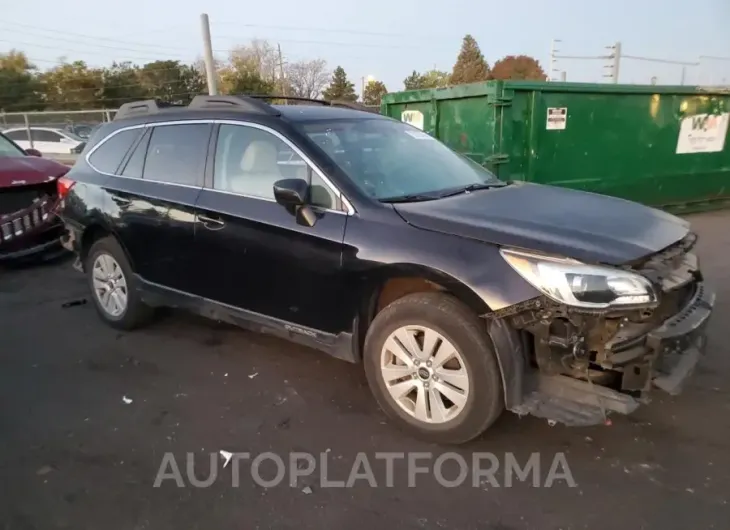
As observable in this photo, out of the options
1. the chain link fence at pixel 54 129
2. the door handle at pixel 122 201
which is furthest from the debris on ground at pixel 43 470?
the chain link fence at pixel 54 129

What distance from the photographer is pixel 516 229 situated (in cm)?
295

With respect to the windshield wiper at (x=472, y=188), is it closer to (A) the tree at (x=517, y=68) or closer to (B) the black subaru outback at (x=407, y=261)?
(B) the black subaru outback at (x=407, y=261)

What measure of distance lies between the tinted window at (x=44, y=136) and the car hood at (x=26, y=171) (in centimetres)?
1286

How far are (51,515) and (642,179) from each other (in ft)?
29.3

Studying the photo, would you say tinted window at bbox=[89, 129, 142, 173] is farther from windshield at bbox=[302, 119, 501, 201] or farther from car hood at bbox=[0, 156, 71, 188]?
car hood at bbox=[0, 156, 71, 188]

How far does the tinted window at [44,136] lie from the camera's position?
18938 millimetres

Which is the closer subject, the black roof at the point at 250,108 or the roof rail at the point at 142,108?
the black roof at the point at 250,108

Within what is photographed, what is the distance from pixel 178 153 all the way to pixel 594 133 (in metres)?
6.43

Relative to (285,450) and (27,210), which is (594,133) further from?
(27,210)

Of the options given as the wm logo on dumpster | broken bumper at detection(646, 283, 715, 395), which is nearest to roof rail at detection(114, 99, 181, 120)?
broken bumper at detection(646, 283, 715, 395)

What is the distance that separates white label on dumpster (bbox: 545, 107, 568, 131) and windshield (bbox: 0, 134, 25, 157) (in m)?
7.06

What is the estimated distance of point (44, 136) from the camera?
19.4 m

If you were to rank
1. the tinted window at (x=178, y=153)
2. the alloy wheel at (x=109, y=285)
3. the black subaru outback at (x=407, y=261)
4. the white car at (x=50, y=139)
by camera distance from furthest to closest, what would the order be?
1. the white car at (x=50, y=139)
2. the alloy wheel at (x=109, y=285)
3. the tinted window at (x=178, y=153)
4. the black subaru outback at (x=407, y=261)

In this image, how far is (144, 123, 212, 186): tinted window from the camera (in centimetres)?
415
